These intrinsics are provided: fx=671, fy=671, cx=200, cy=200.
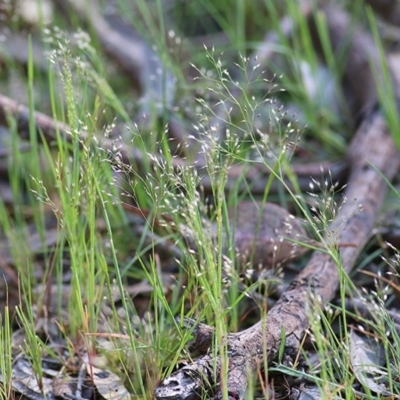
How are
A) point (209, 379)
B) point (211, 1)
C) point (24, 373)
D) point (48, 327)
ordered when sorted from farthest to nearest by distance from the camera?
point (211, 1) < point (48, 327) < point (24, 373) < point (209, 379)

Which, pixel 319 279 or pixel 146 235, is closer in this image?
pixel 319 279

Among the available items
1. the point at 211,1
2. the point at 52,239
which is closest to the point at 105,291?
the point at 52,239

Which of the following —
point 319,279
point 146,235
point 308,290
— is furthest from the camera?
point 146,235

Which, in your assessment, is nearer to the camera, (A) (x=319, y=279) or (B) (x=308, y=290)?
(B) (x=308, y=290)

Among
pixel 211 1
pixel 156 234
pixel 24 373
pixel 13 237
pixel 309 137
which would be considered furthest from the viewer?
pixel 211 1

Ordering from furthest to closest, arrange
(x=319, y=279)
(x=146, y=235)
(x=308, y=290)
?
(x=146, y=235)
(x=319, y=279)
(x=308, y=290)

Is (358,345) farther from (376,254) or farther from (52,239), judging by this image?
(52,239)

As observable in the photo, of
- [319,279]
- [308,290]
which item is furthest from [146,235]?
[308,290]

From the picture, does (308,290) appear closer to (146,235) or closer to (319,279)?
(319,279)
